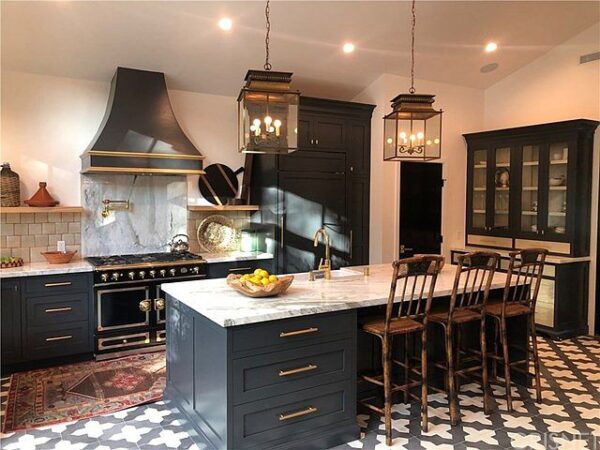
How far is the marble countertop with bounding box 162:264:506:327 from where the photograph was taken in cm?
263

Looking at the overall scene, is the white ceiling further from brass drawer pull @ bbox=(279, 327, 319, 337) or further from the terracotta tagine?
brass drawer pull @ bbox=(279, 327, 319, 337)

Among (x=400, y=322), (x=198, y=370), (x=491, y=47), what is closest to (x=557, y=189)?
(x=491, y=47)

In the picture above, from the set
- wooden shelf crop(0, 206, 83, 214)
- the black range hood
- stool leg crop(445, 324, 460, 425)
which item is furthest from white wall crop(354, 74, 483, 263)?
wooden shelf crop(0, 206, 83, 214)

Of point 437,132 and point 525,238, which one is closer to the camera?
point 437,132

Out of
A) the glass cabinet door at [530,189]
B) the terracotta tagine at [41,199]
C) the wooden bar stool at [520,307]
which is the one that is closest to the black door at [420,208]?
the glass cabinet door at [530,189]

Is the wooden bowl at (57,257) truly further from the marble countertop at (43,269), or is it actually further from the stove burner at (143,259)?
Result: the stove burner at (143,259)

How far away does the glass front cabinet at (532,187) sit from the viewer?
5.34 metres

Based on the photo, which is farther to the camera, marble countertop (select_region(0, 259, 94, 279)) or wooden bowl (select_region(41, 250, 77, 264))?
wooden bowl (select_region(41, 250, 77, 264))

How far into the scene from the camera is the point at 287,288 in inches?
125

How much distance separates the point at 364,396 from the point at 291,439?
32.7 inches

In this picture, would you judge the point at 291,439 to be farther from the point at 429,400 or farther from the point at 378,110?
the point at 378,110

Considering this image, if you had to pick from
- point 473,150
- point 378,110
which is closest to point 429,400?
point 378,110

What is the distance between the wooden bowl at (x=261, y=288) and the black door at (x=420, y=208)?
3.10 m

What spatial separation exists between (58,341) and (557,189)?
5600mm
